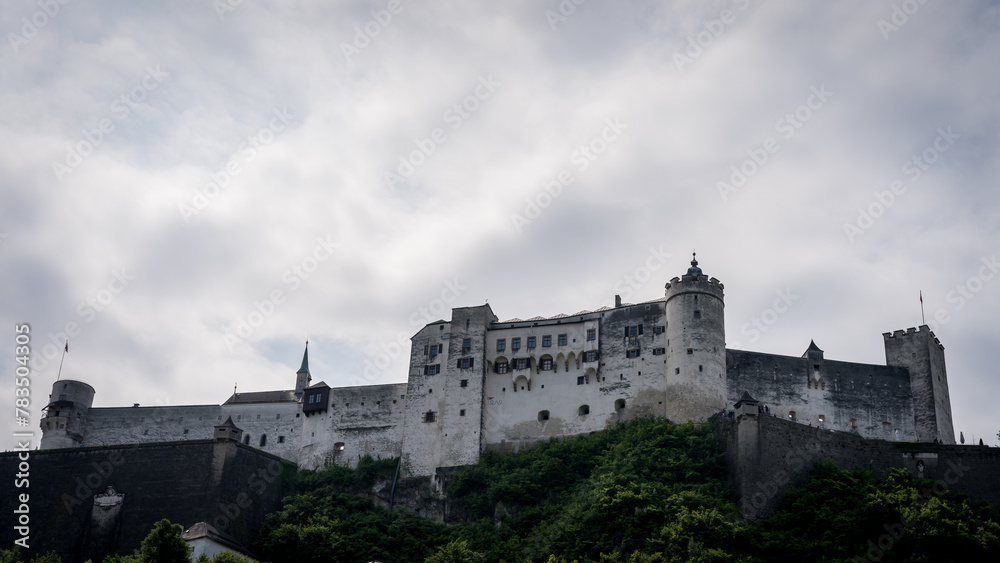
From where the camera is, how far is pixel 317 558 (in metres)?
55.6

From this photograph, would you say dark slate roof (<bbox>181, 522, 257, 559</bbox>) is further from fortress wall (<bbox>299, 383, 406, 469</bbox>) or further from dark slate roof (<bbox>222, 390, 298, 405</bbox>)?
dark slate roof (<bbox>222, 390, 298, 405</bbox>)

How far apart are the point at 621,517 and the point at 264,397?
2949cm

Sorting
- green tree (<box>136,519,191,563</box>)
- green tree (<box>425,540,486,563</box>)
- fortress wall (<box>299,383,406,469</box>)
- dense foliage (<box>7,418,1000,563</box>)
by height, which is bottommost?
green tree (<box>136,519,191,563</box>)

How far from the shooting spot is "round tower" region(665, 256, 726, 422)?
2430 inches

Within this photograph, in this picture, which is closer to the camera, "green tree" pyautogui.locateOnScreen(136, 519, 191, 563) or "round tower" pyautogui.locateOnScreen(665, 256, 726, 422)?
"green tree" pyautogui.locateOnScreen(136, 519, 191, 563)

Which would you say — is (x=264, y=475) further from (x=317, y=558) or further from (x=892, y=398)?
(x=892, y=398)

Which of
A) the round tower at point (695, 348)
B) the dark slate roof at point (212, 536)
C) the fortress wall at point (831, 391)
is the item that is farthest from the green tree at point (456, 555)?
the fortress wall at point (831, 391)

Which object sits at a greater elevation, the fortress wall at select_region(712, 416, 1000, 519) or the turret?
the turret

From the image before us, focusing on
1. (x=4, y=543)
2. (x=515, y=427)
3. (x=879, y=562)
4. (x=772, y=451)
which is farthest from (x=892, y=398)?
(x=4, y=543)

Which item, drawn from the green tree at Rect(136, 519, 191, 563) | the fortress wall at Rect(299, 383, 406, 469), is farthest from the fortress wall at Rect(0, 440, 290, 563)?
the green tree at Rect(136, 519, 191, 563)

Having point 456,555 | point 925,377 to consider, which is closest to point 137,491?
point 456,555

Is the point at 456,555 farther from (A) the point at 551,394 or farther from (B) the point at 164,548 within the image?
(A) the point at 551,394

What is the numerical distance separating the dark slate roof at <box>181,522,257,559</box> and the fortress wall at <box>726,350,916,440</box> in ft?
91.8

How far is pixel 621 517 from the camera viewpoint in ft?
171
